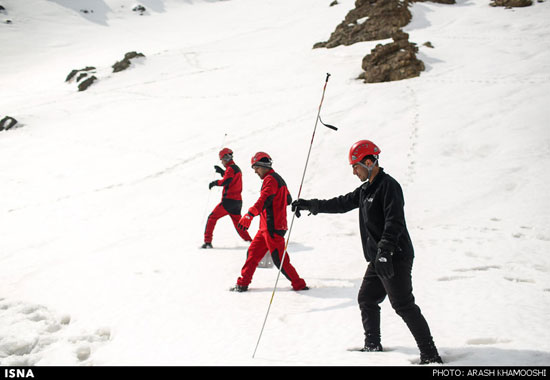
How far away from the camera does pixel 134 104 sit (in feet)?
74.6

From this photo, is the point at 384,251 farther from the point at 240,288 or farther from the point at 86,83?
the point at 86,83

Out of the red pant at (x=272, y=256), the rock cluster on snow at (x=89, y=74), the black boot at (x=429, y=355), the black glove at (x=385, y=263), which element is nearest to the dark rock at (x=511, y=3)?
the rock cluster on snow at (x=89, y=74)

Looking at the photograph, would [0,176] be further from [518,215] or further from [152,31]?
[152,31]

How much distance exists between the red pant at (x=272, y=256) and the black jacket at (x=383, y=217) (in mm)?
1948

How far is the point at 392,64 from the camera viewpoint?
1962cm

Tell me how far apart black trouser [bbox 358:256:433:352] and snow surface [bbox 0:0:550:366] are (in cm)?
25

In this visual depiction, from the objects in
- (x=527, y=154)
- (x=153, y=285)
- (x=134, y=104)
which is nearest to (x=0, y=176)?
(x=134, y=104)

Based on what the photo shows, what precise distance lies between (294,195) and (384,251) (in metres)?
7.62

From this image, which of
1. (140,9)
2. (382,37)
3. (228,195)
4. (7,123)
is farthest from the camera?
(140,9)

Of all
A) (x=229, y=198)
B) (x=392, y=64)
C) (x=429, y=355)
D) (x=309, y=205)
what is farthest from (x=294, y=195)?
(x=392, y=64)

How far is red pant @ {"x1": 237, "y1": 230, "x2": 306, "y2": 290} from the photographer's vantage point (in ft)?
18.8

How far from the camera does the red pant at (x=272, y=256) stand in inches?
226

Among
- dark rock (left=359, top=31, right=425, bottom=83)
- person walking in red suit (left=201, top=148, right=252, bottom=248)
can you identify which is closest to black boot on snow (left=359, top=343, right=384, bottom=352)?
person walking in red suit (left=201, top=148, right=252, bottom=248)

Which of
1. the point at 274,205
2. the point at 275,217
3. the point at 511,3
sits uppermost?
the point at 511,3
